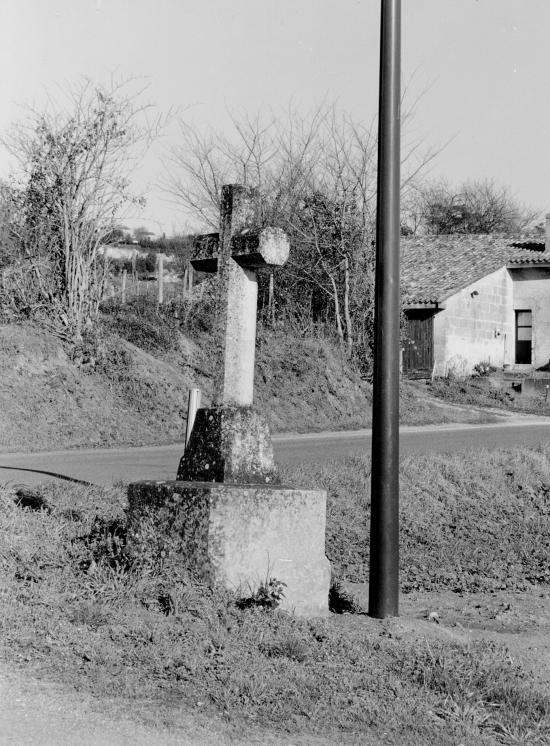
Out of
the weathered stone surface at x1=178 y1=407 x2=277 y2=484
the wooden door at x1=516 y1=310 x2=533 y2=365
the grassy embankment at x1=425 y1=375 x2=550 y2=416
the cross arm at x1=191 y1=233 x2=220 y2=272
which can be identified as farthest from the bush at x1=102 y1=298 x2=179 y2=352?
the wooden door at x1=516 y1=310 x2=533 y2=365

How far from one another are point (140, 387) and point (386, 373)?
13.5 meters

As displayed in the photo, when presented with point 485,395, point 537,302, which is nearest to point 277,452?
point 485,395

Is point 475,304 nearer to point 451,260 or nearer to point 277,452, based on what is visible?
point 451,260

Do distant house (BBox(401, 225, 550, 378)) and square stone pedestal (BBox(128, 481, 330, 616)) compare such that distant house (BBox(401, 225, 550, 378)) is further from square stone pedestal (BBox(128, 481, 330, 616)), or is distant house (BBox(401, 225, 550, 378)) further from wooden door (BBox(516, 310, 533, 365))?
square stone pedestal (BBox(128, 481, 330, 616))

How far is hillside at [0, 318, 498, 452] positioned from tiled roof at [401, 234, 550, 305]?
10201mm

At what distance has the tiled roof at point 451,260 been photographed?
115ft

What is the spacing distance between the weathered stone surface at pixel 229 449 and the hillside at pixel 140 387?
9.98 m

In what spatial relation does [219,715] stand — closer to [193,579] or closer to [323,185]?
[193,579]

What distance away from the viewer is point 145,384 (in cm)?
1962

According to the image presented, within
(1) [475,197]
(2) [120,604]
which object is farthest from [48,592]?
(1) [475,197]

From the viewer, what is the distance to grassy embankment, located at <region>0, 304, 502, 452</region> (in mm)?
17562

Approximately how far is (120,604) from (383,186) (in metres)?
3.35

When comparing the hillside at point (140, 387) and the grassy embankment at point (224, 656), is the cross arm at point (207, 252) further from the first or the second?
the hillside at point (140, 387)

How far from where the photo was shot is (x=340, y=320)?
27.7 m
